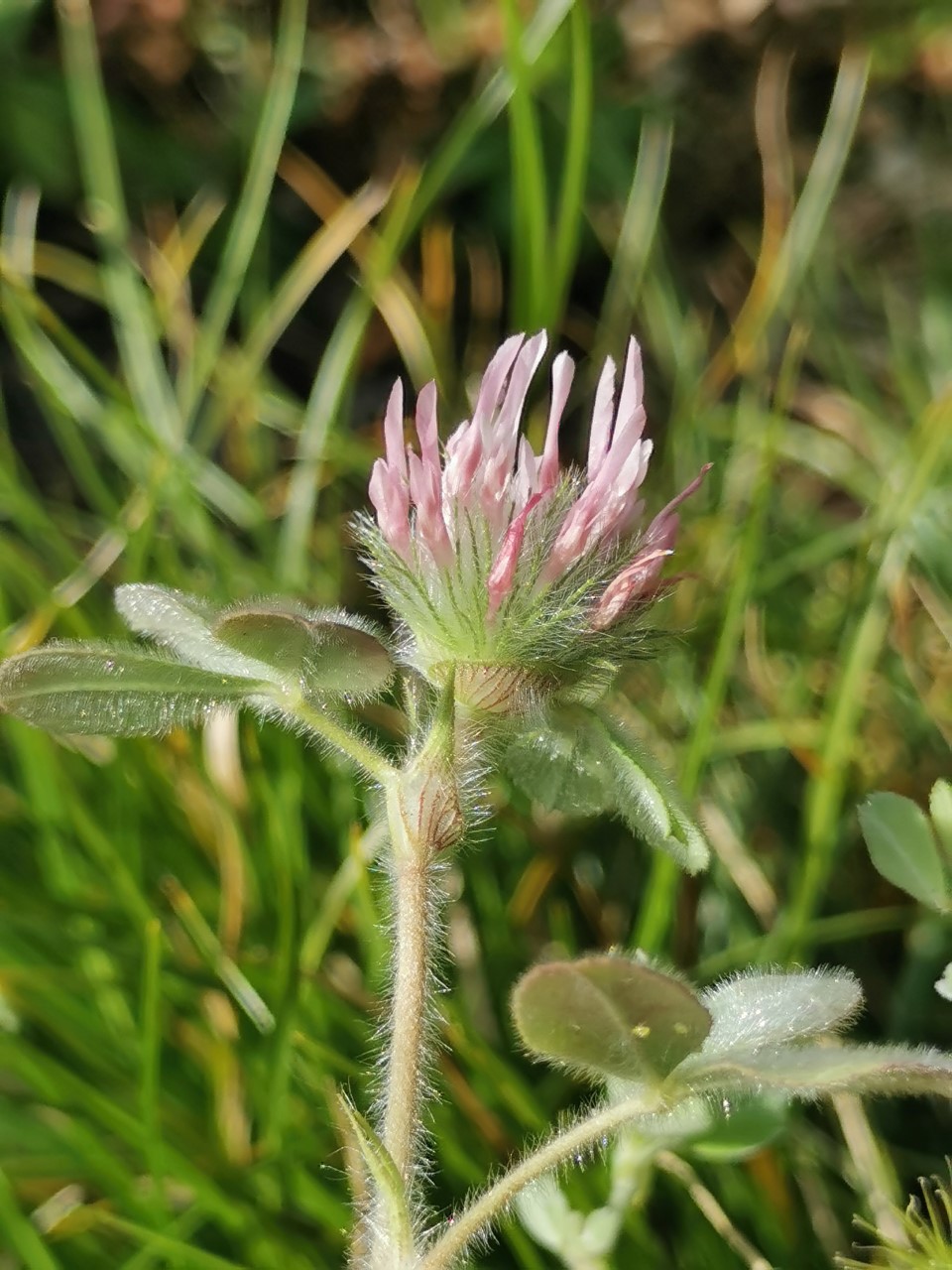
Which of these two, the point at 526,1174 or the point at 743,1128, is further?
the point at 743,1128

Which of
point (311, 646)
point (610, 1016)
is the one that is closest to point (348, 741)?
point (311, 646)

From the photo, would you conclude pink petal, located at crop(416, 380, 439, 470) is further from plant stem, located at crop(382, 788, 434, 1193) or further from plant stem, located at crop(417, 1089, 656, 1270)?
plant stem, located at crop(417, 1089, 656, 1270)

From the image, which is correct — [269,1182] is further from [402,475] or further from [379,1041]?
[402,475]

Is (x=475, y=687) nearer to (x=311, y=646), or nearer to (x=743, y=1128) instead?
(x=311, y=646)

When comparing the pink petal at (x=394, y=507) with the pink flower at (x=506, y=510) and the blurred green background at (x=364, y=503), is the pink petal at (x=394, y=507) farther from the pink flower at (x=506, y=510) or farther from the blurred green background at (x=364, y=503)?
the blurred green background at (x=364, y=503)

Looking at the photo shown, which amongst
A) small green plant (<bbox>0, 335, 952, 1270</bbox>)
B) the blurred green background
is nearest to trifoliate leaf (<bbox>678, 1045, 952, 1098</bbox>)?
small green plant (<bbox>0, 335, 952, 1270</bbox>)

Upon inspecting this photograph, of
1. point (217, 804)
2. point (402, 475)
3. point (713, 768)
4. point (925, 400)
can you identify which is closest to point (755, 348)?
point (925, 400)

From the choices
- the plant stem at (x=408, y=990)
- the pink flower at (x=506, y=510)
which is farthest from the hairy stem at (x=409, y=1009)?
the pink flower at (x=506, y=510)
